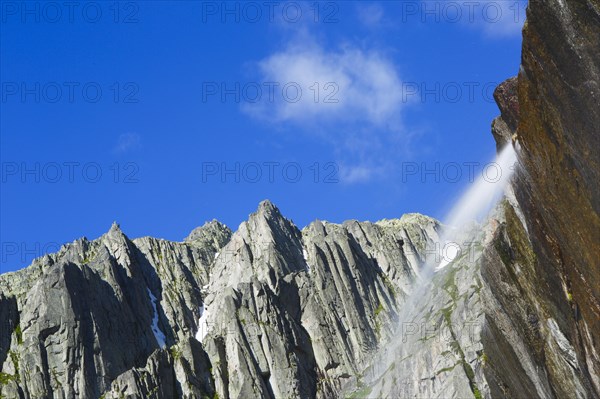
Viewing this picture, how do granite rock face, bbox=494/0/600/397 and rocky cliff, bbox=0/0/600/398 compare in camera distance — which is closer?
granite rock face, bbox=494/0/600/397

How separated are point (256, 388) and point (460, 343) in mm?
51573

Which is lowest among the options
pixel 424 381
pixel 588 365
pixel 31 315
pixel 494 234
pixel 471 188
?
pixel 588 365

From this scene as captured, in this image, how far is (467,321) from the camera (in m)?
153

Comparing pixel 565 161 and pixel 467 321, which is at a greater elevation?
pixel 467 321

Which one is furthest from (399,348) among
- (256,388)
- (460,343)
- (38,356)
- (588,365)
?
(588,365)

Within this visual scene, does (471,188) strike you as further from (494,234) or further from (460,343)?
(494,234)

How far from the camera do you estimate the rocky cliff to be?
32062 mm

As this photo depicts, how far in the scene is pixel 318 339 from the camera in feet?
648

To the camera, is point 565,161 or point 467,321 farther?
point 467,321

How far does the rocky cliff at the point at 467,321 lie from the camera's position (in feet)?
105

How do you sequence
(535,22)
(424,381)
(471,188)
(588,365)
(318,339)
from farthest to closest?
(318,339)
(424,381)
(471,188)
(588,365)
(535,22)

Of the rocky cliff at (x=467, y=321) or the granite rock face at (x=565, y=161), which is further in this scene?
the rocky cliff at (x=467, y=321)

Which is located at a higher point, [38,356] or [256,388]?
[38,356]

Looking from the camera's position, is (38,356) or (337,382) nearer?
(38,356)
